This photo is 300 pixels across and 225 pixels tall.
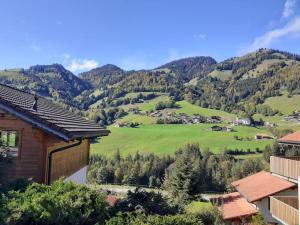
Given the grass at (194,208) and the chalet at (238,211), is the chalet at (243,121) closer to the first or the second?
the chalet at (238,211)

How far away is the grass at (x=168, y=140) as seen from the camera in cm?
13025

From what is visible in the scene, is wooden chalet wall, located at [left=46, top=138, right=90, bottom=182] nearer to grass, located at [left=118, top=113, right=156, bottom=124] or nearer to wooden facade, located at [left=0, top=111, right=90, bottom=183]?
wooden facade, located at [left=0, top=111, right=90, bottom=183]

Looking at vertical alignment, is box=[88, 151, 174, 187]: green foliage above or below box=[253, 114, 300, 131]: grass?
below

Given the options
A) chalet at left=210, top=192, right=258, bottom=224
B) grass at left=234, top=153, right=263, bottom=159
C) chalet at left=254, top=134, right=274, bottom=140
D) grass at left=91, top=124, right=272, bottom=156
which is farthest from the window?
chalet at left=254, top=134, right=274, bottom=140

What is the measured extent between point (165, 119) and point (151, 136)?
104 ft

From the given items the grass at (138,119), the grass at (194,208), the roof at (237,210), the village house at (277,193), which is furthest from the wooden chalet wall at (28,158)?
the grass at (138,119)

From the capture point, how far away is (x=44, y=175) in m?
13.1

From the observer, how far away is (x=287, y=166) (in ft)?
90.2

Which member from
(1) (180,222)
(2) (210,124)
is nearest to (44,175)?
(1) (180,222)

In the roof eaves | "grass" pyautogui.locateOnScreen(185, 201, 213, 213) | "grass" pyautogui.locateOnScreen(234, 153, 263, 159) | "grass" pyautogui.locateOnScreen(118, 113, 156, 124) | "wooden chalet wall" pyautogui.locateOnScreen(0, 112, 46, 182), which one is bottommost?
"grass" pyautogui.locateOnScreen(234, 153, 263, 159)

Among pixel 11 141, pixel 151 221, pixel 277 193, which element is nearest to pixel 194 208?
pixel 151 221

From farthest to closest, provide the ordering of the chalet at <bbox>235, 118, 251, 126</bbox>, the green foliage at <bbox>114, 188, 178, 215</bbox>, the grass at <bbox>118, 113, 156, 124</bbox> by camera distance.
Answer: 1. the grass at <bbox>118, 113, 156, 124</bbox>
2. the chalet at <bbox>235, 118, 251, 126</bbox>
3. the green foliage at <bbox>114, 188, 178, 215</bbox>

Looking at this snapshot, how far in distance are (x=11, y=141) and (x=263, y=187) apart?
74.6ft

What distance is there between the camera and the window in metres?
13.3
